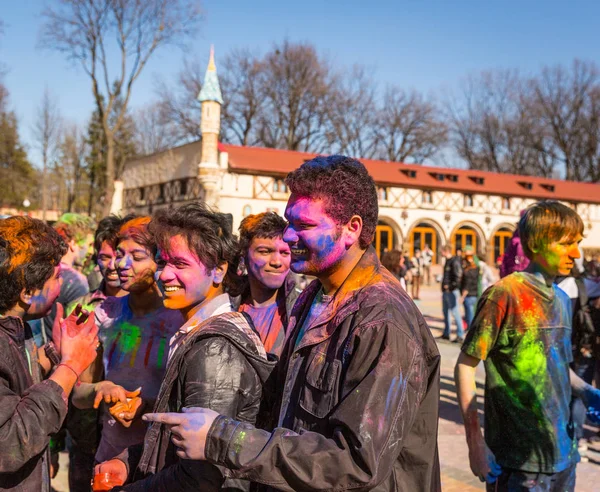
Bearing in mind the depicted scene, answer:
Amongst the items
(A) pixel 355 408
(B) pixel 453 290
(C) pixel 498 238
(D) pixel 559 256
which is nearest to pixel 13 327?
(A) pixel 355 408

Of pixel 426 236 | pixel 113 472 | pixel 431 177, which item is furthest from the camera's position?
pixel 431 177

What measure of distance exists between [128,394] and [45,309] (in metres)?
0.57

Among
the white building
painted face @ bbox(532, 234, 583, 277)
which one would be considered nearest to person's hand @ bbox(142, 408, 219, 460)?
painted face @ bbox(532, 234, 583, 277)

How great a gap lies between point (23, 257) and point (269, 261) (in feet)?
4.82

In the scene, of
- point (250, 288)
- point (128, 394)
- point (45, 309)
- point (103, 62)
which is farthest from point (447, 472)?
point (103, 62)

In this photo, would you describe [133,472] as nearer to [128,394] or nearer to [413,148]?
[128,394]

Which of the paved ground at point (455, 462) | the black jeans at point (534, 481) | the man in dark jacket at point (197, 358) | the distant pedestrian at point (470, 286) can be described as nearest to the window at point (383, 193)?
the distant pedestrian at point (470, 286)

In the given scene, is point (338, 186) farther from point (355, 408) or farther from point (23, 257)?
point (23, 257)

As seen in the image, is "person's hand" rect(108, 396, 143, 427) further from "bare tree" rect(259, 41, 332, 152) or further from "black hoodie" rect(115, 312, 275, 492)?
"bare tree" rect(259, 41, 332, 152)

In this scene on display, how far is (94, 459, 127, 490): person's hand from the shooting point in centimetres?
198

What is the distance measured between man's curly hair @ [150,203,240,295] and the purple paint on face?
0.9 inches

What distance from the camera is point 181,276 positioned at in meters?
2.21

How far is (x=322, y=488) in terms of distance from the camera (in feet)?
4.35

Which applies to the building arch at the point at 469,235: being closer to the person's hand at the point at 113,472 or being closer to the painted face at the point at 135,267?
the painted face at the point at 135,267
